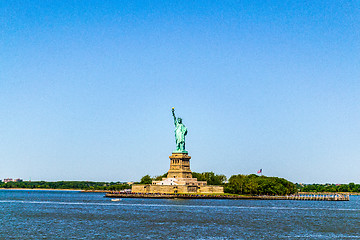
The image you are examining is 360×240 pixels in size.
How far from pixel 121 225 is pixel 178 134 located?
206ft

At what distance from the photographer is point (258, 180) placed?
11769cm

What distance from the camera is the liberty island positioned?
10675 centimetres

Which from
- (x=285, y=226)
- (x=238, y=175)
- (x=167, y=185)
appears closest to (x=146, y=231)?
(x=285, y=226)

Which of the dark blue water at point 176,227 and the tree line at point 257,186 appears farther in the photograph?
the tree line at point 257,186

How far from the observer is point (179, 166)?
358ft

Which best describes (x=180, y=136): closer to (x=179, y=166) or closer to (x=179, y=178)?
(x=179, y=166)

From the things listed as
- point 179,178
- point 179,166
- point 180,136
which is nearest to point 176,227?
point 179,178

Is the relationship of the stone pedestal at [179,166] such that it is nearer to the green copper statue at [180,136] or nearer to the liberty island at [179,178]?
the liberty island at [179,178]

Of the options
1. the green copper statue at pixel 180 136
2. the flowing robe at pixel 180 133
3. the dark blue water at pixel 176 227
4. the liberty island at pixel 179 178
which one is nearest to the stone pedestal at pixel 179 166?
the liberty island at pixel 179 178

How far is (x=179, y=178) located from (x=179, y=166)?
278cm

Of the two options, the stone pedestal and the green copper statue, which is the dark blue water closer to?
the stone pedestal

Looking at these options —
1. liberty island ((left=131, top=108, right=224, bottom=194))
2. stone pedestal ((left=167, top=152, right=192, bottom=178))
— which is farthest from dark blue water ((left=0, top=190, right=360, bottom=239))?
stone pedestal ((left=167, top=152, right=192, bottom=178))

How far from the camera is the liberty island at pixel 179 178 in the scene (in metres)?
107

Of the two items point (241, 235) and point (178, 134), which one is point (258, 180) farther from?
point (241, 235)
